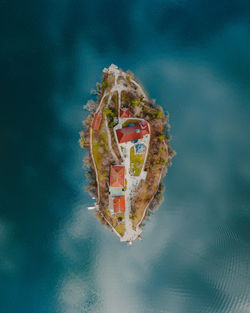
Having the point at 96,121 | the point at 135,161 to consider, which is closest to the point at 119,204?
the point at 135,161

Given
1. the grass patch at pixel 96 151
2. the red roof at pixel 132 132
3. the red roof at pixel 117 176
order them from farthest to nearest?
the grass patch at pixel 96 151
the red roof at pixel 117 176
the red roof at pixel 132 132

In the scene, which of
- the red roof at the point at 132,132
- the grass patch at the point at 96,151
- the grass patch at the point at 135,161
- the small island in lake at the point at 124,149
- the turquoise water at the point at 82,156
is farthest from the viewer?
the turquoise water at the point at 82,156

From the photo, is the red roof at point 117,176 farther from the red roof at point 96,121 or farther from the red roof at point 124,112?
the red roof at point 124,112

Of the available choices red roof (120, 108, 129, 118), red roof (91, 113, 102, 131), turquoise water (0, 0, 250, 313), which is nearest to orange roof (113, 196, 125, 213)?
turquoise water (0, 0, 250, 313)

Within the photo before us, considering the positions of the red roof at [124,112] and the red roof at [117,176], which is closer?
the red roof at [117,176]

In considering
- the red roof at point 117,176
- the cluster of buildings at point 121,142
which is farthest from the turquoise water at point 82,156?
the red roof at point 117,176
